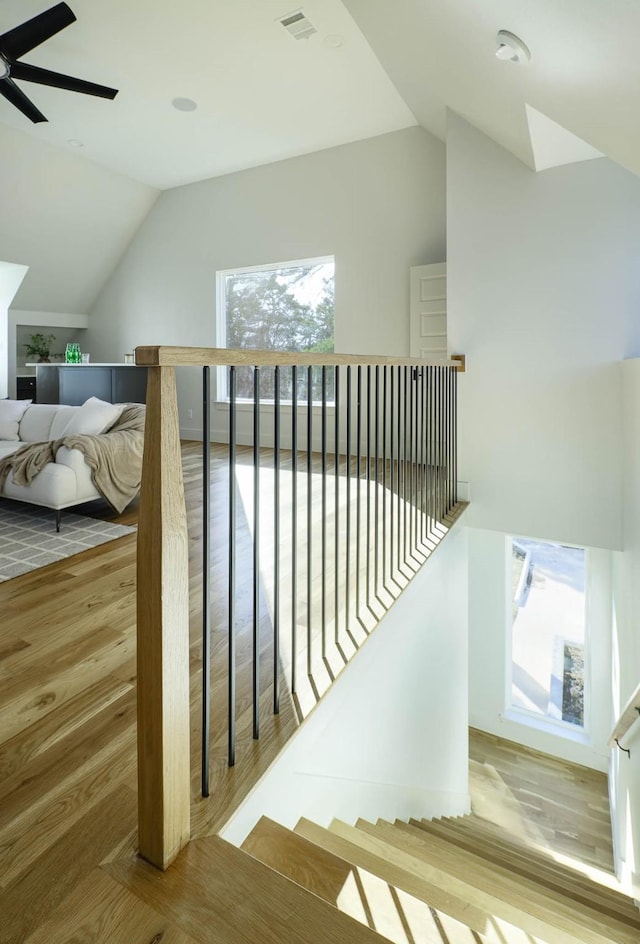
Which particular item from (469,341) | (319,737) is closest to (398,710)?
(319,737)

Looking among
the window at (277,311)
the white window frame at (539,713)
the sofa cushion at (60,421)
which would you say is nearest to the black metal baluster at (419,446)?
the white window frame at (539,713)

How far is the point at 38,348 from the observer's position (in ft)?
24.9

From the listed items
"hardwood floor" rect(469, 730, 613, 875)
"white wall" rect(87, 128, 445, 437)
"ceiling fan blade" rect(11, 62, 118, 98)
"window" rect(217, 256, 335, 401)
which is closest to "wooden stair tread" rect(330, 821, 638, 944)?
"hardwood floor" rect(469, 730, 613, 875)

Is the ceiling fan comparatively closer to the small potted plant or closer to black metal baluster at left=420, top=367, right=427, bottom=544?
black metal baluster at left=420, top=367, right=427, bottom=544

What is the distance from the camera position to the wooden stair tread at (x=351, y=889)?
4.10 feet

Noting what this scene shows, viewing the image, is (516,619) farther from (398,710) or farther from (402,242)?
(402,242)

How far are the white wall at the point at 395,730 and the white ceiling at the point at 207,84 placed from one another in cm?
356

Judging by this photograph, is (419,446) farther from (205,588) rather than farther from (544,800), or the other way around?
(544,800)

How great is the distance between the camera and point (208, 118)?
16.1 ft

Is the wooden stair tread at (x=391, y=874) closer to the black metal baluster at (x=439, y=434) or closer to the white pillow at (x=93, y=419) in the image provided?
the black metal baluster at (x=439, y=434)

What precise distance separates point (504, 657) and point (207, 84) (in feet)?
18.7

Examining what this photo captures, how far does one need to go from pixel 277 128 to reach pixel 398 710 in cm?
505

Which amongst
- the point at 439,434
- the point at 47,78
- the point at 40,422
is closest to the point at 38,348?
the point at 40,422

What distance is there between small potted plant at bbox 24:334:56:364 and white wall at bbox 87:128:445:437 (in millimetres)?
1083
